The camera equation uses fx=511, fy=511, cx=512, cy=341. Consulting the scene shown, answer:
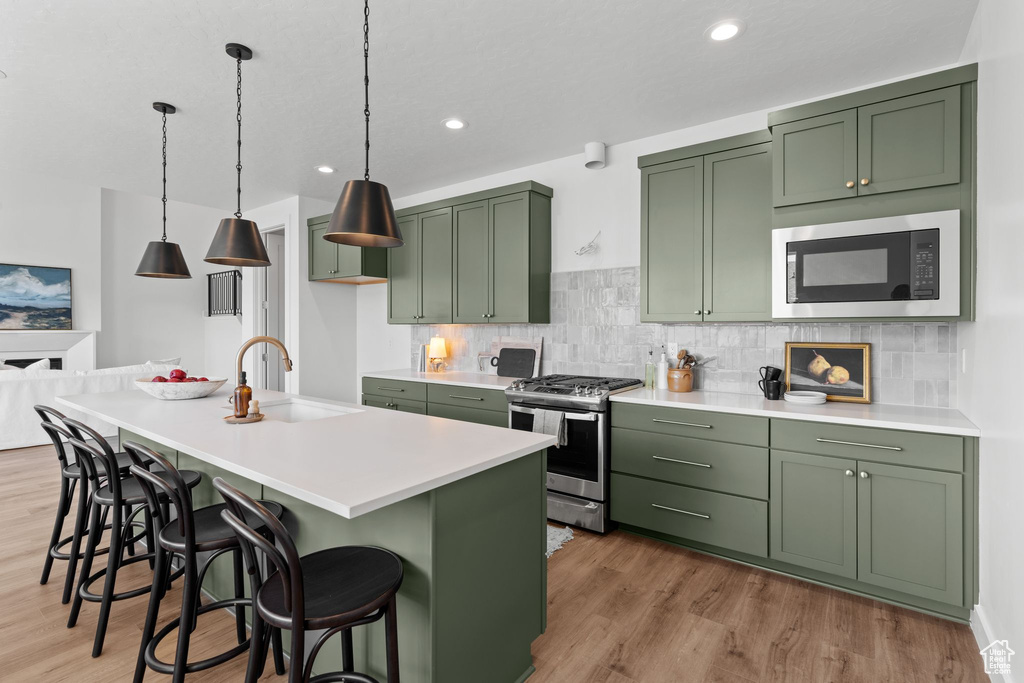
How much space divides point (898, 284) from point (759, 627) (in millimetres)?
1691

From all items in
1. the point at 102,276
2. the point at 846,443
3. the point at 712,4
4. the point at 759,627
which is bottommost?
the point at 759,627

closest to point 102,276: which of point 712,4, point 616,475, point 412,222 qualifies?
point 412,222

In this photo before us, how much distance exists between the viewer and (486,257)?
13.5 ft

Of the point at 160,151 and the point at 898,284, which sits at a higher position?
the point at 160,151

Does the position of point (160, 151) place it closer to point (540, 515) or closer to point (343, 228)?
point (343, 228)

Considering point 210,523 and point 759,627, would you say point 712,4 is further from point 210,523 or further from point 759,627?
point 210,523

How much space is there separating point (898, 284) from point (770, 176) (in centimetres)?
88

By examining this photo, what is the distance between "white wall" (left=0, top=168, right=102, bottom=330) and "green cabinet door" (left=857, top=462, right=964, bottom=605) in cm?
874

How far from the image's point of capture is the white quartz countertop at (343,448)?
134 cm

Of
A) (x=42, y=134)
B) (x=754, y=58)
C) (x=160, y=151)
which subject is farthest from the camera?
(x=160, y=151)

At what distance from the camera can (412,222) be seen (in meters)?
4.66

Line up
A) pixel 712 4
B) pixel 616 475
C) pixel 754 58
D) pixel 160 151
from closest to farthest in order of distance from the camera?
pixel 712 4 → pixel 754 58 → pixel 616 475 → pixel 160 151

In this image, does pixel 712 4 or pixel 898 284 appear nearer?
pixel 712 4

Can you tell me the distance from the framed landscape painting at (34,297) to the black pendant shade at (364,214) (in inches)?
274
